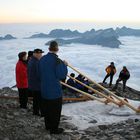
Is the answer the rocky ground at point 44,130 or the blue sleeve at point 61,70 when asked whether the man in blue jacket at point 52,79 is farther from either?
the rocky ground at point 44,130

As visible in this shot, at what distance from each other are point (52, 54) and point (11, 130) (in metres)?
1.61

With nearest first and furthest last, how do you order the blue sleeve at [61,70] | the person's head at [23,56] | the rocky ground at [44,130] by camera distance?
1. the blue sleeve at [61,70]
2. the rocky ground at [44,130]
3. the person's head at [23,56]

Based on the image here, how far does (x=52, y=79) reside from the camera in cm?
618

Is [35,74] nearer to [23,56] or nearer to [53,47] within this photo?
[23,56]

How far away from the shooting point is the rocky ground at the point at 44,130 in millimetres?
6348

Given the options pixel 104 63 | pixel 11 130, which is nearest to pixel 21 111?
pixel 11 130

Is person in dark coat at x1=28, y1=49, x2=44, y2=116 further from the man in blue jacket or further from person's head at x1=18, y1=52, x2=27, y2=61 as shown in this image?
the man in blue jacket

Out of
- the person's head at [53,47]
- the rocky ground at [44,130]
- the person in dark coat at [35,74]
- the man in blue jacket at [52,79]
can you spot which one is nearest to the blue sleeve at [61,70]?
the man in blue jacket at [52,79]

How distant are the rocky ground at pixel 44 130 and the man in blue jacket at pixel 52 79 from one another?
0.45 metres

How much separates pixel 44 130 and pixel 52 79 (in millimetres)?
1161

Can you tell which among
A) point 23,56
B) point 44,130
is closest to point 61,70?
point 44,130

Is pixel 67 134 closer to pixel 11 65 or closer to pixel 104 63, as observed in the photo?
pixel 11 65

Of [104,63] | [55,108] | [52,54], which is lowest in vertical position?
[104,63]

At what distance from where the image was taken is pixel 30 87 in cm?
777
